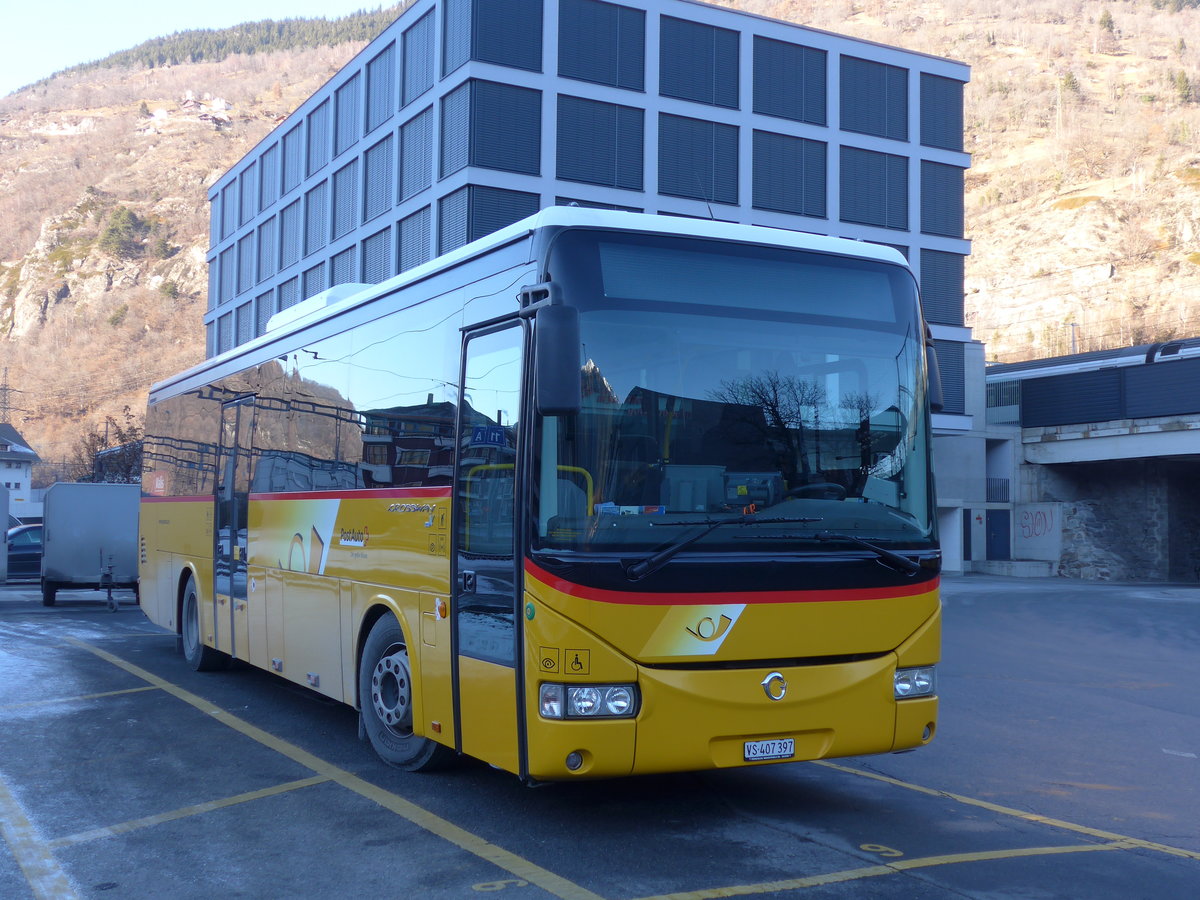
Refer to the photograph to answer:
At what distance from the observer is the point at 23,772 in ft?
25.9

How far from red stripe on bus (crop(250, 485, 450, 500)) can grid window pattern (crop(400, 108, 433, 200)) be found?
100.0 ft

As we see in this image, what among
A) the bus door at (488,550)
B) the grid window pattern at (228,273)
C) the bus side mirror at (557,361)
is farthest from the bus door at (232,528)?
the grid window pattern at (228,273)

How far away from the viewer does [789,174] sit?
4347 cm

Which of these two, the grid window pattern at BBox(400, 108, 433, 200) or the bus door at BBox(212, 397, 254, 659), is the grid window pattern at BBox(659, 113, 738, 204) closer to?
the grid window pattern at BBox(400, 108, 433, 200)

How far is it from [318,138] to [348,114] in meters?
2.98

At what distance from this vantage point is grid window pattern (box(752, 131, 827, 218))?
42906 millimetres

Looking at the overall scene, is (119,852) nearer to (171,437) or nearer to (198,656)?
(198,656)

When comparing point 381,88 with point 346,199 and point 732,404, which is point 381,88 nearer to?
point 346,199

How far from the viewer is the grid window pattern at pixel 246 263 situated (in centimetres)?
5466

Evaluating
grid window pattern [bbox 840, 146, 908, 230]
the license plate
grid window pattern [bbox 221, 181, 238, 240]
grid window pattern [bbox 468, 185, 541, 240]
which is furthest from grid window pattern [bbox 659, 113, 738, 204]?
the license plate

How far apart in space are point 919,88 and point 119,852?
4565 centimetres

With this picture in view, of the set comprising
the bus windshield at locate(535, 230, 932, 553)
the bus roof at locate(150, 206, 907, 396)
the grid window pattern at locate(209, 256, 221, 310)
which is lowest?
the bus windshield at locate(535, 230, 932, 553)

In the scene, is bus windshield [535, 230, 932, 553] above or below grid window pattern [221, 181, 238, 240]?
below

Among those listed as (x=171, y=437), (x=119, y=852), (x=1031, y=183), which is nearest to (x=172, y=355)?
(x=1031, y=183)
